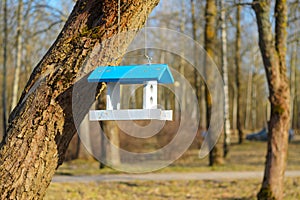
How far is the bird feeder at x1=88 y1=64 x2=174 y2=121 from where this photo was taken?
3.41 meters

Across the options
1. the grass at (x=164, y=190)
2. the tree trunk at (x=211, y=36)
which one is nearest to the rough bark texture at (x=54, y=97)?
the grass at (x=164, y=190)

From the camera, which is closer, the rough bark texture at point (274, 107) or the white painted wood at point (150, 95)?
the white painted wood at point (150, 95)

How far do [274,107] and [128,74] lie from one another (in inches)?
210

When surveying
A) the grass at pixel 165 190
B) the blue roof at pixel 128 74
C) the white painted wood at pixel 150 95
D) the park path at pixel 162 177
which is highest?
the blue roof at pixel 128 74

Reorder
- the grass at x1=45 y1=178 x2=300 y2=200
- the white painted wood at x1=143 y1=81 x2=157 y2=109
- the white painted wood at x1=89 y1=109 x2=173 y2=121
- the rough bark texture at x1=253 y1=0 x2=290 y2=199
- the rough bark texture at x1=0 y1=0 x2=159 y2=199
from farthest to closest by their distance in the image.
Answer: the grass at x1=45 y1=178 x2=300 y2=200, the rough bark texture at x1=253 y1=0 x2=290 y2=199, the rough bark texture at x1=0 y1=0 x2=159 y2=199, the white painted wood at x1=143 y1=81 x2=157 y2=109, the white painted wood at x1=89 y1=109 x2=173 y2=121

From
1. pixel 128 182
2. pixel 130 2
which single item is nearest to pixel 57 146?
pixel 130 2

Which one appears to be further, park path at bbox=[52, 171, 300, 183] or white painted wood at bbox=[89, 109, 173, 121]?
park path at bbox=[52, 171, 300, 183]

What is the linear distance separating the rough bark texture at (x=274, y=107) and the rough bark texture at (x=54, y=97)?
4.74m

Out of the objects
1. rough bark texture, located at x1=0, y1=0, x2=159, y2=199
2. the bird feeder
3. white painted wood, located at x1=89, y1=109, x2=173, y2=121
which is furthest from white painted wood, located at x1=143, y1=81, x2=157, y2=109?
rough bark texture, located at x1=0, y1=0, x2=159, y2=199

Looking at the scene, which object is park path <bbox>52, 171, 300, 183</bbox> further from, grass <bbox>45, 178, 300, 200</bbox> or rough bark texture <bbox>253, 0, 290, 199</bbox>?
rough bark texture <bbox>253, 0, 290, 199</bbox>

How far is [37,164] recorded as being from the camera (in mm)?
3795

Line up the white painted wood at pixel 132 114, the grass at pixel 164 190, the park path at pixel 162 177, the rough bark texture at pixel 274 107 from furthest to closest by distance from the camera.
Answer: the park path at pixel 162 177, the grass at pixel 164 190, the rough bark texture at pixel 274 107, the white painted wood at pixel 132 114

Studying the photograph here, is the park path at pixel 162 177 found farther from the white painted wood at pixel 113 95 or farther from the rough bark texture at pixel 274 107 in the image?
the white painted wood at pixel 113 95

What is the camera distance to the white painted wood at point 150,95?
3611 mm
